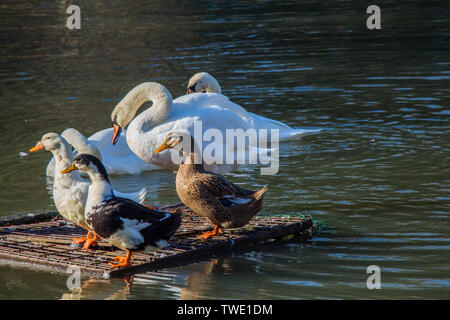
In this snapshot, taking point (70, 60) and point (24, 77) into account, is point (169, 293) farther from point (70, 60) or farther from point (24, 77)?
point (70, 60)

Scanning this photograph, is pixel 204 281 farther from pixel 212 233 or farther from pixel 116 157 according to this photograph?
pixel 116 157

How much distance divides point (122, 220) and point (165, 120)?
3153 mm

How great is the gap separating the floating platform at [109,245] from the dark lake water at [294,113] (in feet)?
0.39

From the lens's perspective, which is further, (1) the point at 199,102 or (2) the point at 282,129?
(2) the point at 282,129

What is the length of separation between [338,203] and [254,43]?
1150 cm

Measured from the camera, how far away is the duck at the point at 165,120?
858cm

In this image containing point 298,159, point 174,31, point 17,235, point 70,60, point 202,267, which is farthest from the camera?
point 174,31

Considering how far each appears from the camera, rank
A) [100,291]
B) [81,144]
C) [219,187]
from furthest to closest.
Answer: [81,144]
[219,187]
[100,291]

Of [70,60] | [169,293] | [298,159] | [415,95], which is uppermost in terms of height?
[70,60]

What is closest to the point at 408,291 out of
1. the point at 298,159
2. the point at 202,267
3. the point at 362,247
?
the point at 362,247

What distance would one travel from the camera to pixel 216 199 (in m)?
6.60

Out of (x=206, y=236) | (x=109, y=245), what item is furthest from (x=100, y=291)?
(x=206, y=236)

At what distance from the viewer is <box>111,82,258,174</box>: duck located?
8.58 m

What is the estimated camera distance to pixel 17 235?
6.91 m
